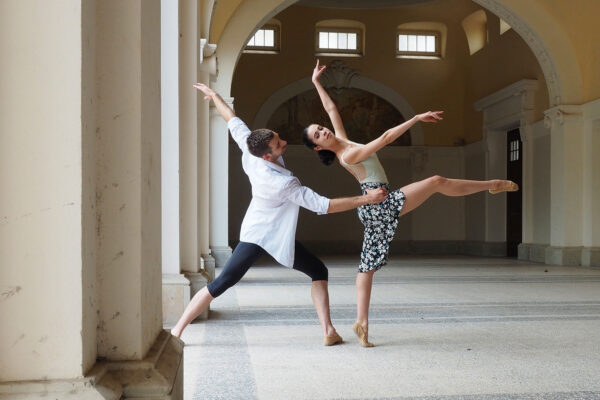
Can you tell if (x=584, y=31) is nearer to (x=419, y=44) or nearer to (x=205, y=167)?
(x=419, y=44)

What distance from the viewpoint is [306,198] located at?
192 inches

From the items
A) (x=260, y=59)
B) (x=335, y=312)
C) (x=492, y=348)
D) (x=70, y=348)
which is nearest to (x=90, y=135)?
(x=70, y=348)

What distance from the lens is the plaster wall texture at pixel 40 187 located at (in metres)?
1.99

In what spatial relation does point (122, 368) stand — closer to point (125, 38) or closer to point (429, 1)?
point (125, 38)

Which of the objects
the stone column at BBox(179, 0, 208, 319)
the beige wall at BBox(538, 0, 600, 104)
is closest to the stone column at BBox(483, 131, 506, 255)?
the beige wall at BBox(538, 0, 600, 104)

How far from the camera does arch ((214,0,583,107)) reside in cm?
1495

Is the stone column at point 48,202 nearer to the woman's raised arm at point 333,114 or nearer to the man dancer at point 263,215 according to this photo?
the man dancer at point 263,215

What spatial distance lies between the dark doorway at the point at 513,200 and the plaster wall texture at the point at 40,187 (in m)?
20.5

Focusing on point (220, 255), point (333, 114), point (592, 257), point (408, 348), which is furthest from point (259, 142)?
point (592, 257)

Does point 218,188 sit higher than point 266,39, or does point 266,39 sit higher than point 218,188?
point 266,39

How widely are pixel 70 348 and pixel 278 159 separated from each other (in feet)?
11.7

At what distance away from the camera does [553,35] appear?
53.5 feet

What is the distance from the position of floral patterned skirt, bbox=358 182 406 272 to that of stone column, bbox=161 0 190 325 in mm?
1635

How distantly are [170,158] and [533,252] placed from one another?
14.7m
